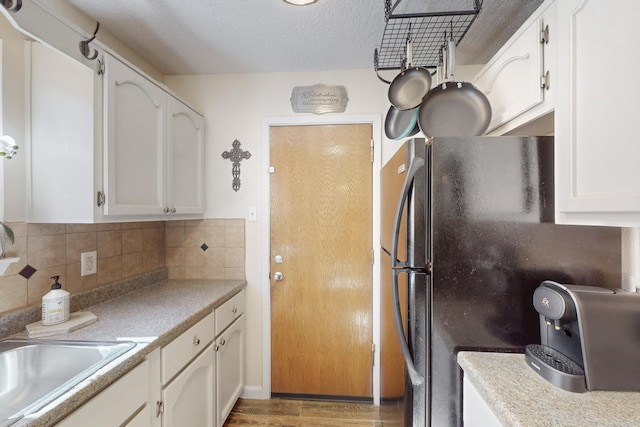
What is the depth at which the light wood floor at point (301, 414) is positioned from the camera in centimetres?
179

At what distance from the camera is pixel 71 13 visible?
137cm

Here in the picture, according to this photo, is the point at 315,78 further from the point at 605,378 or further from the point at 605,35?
the point at 605,378

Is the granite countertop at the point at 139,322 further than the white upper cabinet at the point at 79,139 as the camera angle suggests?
No

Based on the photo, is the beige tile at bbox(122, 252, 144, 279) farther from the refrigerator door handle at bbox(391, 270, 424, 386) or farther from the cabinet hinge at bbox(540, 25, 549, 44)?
the cabinet hinge at bbox(540, 25, 549, 44)

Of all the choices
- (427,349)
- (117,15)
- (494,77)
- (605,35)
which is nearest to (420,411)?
(427,349)

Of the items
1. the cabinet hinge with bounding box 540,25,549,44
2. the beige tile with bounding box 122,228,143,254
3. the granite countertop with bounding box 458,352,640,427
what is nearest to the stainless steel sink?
the beige tile with bounding box 122,228,143,254

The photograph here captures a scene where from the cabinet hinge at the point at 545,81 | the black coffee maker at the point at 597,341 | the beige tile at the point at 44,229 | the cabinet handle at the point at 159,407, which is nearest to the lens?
the black coffee maker at the point at 597,341

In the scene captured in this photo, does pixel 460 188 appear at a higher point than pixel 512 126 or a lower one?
lower

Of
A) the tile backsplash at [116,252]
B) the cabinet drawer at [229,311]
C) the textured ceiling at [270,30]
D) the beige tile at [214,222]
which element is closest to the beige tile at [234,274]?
the tile backsplash at [116,252]

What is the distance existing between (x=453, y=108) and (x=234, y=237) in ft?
5.30

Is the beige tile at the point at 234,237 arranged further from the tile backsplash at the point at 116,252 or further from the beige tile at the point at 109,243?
the beige tile at the point at 109,243

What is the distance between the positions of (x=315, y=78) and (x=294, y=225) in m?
1.07

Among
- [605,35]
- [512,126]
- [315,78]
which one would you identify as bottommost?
[512,126]

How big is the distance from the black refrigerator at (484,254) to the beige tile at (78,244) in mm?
1579
